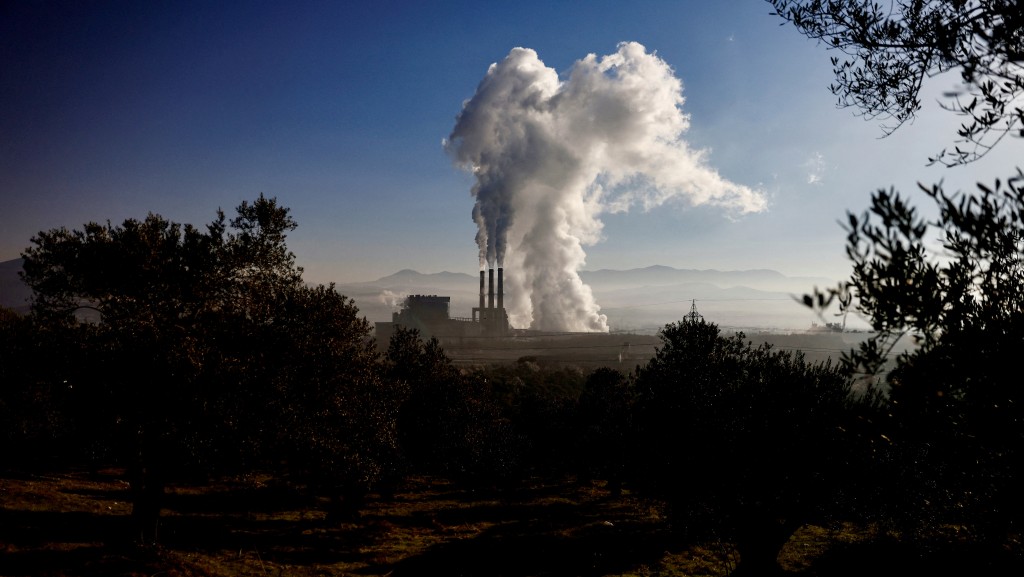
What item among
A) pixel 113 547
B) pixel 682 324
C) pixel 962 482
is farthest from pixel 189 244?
pixel 962 482

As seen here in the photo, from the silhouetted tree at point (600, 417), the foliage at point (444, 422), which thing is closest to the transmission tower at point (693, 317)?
the silhouetted tree at point (600, 417)

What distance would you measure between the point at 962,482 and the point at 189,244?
25.1m

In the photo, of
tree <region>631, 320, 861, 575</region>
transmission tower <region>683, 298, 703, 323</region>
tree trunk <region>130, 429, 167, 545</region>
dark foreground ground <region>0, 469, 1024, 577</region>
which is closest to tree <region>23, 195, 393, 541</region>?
tree trunk <region>130, 429, 167, 545</region>

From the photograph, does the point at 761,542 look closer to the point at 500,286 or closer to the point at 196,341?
the point at 196,341

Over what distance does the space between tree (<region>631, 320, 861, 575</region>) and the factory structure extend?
113111mm

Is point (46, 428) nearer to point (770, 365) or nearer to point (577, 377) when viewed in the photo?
point (770, 365)

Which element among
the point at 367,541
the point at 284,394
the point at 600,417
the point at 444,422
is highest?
the point at 284,394

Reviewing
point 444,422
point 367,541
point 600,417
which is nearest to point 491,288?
point 600,417

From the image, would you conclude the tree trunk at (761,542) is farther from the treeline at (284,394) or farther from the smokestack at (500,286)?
the smokestack at (500,286)

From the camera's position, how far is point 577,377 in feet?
358

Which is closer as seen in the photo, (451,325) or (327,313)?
(327,313)

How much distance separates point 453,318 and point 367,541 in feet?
393

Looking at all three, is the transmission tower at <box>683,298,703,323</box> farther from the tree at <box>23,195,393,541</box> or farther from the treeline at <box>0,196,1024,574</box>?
the tree at <box>23,195,393,541</box>

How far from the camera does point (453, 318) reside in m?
148
